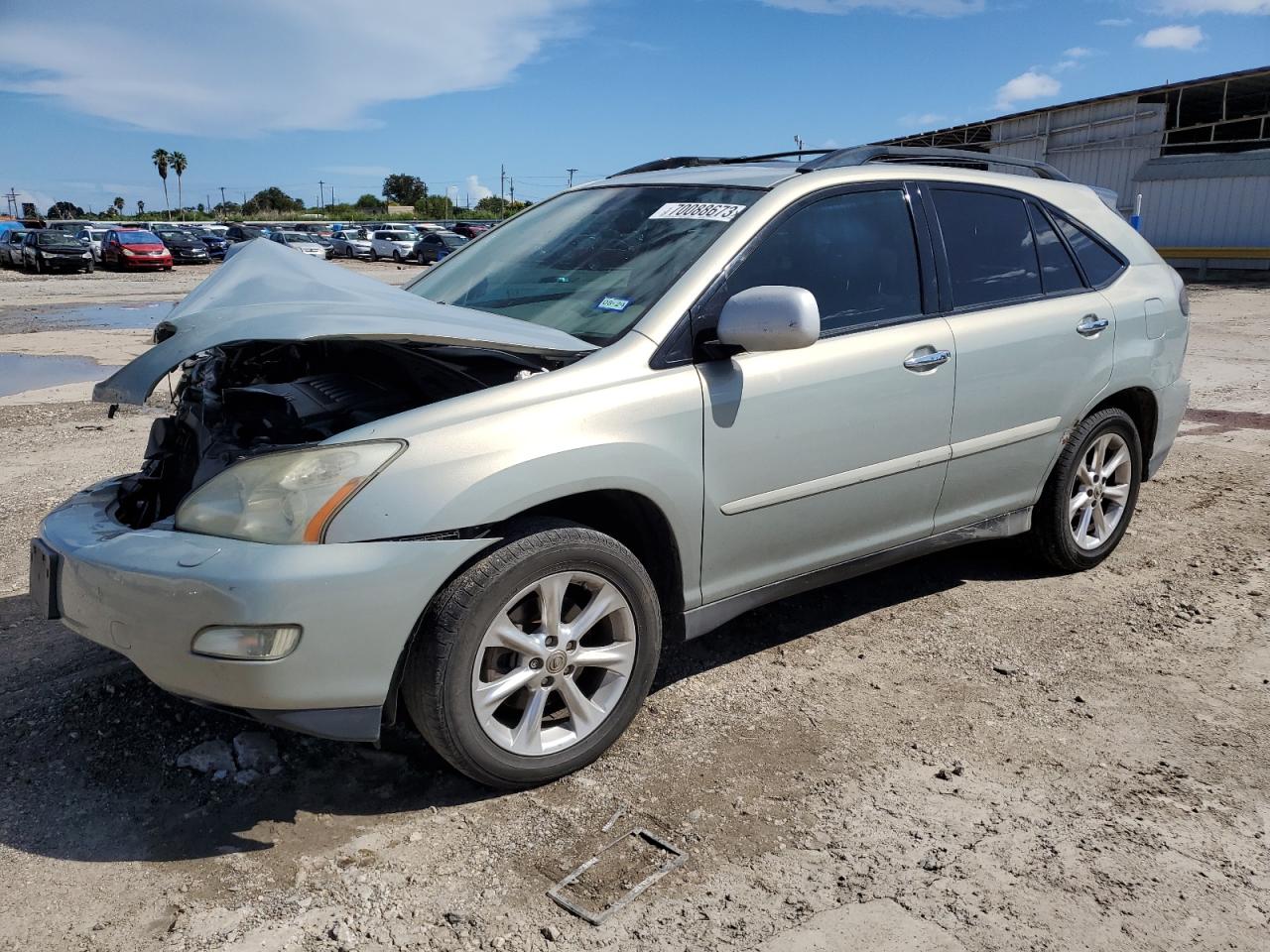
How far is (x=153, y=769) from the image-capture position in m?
3.09

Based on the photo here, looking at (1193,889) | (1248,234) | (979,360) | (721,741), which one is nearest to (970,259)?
(979,360)

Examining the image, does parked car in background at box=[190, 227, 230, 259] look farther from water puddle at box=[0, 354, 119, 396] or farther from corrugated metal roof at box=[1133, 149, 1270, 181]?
corrugated metal roof at box=[1133, 149, 1270, 181]

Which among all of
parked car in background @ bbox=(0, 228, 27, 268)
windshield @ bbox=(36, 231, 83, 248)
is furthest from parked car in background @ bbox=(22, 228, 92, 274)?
parked car in background @ bbox=(0, 228, 27, 268)

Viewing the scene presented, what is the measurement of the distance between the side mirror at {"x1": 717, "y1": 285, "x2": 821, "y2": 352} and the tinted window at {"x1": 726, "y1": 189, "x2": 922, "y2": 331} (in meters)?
0.23

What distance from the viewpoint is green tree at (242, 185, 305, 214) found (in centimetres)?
10925

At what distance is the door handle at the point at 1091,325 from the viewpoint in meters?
4.32

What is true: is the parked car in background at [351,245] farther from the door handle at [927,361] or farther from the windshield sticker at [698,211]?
the door handle at [927,361]

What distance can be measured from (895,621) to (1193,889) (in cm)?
180

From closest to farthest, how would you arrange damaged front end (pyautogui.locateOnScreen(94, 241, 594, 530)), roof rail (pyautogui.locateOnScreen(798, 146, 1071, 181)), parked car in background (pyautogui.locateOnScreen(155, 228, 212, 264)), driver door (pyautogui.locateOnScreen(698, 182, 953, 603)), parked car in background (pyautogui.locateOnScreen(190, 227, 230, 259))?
1. damaged front end (pyautogui.locateOnScreen(94, 241, 594, 530))
2. driver door (pyautogui.locateOnScreen(698, 182, 953, 603))
3. roof rail (pyautogui.locateOnScreen(798, 146, 1071, 181))
4. parked car in background (pyautogui.locateOnScreen(155, 228, 212, 264))
5. parked car in background (pyautogui.locateOnScreen(190, 227, 230, 259))

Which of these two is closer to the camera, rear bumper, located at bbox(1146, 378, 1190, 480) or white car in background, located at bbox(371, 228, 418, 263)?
rear bumper, located at bbox(1146, 378, 1190, 480)

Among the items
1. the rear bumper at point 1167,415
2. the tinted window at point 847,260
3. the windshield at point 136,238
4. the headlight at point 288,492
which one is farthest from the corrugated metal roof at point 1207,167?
the windshield at point 136,238

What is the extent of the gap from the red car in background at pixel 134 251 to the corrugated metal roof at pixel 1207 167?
31999mm

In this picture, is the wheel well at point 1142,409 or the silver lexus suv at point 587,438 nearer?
the silver lexus suv at point 587,438

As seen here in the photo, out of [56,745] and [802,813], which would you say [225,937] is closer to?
[56,745]
